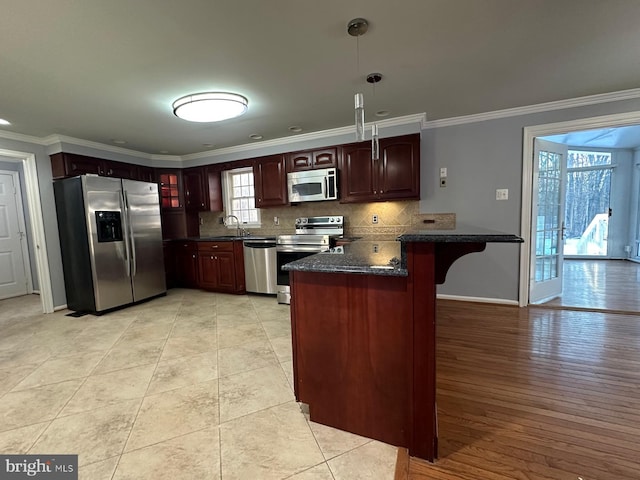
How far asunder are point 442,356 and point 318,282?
1.46 m

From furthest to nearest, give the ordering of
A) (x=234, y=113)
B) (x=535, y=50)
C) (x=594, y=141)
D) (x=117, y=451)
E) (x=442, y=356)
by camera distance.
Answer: (x=594, y=141), (x=234, y=113), (x=442, y=356), (x=535, y=50), (x=117, y=451)

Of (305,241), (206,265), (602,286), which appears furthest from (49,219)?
(602,286)

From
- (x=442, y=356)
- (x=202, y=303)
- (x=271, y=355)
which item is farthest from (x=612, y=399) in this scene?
(x=202, y=303)

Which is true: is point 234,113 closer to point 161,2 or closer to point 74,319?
point 161,2

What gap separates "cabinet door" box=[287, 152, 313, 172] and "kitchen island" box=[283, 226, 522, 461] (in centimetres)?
270

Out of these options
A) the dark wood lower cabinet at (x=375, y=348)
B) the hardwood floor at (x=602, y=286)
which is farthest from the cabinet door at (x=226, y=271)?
the hardwood floor at (x=602, y=286)

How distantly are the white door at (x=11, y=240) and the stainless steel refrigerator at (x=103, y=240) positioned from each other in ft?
5.78

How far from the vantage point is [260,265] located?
13.7ft

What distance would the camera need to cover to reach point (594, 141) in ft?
19.1

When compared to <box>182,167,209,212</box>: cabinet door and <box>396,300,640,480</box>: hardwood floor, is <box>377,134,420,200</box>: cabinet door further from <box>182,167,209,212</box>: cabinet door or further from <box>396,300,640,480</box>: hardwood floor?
<box>182,167,209,212</box>: cabinet door

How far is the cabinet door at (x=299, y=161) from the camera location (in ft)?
13.2

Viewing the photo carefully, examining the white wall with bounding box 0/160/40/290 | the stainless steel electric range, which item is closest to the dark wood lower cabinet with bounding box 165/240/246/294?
the stainless steel electric range

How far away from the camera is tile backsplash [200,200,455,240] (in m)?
3.75

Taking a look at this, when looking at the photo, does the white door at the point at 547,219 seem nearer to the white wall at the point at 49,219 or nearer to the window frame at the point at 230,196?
the window frame at the point at 230,196
